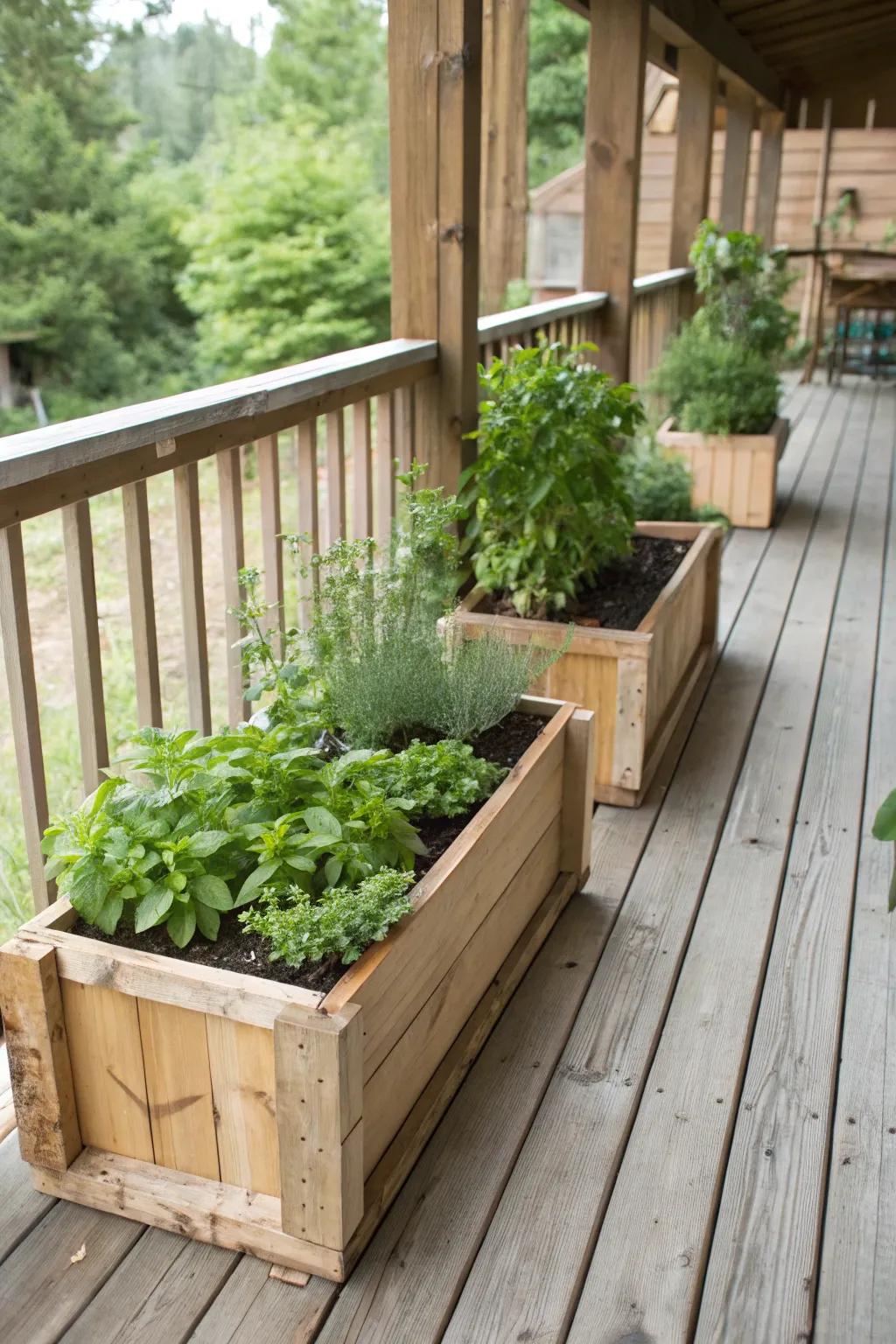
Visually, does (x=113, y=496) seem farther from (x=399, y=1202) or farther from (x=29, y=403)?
(x=399, y=1202)

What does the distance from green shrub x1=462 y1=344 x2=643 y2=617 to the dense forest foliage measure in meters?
10.6

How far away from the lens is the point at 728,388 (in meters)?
5.57

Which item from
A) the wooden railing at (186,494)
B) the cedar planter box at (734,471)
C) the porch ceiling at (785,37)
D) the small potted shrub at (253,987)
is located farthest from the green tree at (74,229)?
the small potted shrub at (253,987)

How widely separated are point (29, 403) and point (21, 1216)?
12830mm

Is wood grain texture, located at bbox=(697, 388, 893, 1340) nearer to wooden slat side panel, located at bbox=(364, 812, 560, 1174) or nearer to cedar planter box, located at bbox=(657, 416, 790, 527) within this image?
wooden slat side panel, located at bbox=(364, 812, 560, 1174)

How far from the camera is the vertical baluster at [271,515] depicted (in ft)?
8.40

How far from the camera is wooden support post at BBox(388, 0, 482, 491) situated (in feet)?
9.62

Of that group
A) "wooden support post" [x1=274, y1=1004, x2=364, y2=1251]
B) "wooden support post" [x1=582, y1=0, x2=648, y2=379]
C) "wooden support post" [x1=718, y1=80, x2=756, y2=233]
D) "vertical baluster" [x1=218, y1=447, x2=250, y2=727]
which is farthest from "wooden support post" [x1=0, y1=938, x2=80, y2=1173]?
"wooden support post" [x1=718, y1=80, x2=756, y2=233]

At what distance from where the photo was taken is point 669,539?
151 inches

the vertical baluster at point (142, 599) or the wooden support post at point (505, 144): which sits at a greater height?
the wooden support post at point (505, 144)

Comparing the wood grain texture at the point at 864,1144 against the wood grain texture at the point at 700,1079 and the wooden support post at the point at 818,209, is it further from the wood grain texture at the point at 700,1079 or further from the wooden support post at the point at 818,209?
the wooden support post at the point at 818,209

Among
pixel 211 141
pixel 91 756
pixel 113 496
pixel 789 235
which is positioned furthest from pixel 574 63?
pixel 91 756

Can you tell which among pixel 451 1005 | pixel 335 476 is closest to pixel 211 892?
pixel 451 1005

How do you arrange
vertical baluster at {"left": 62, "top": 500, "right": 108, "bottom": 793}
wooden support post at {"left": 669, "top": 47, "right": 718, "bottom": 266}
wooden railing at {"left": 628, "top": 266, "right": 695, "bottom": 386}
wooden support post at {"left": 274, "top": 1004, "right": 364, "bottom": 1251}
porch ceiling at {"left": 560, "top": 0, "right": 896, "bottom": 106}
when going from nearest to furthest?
wooden support post at {"left": 274, "top": 1004, "right": 364, "bottom": 1251}, vertical baluster at {"left": 62, "top": 500, "right": 108, "bottom": 793}, porch ceiling at {"left": 560, "top": 0, "right": 896, "bottom": 106}, wooden railing at {"left": 628, "top": 266, "right": 695, "bottom": 386}, wooden support post at {"left": 669, "top": 47, "right": 718, "bottom": 266}
